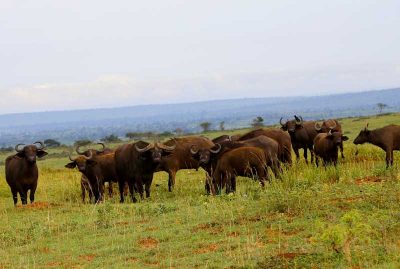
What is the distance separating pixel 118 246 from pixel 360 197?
4.63 m

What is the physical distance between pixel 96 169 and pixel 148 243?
25.4ft

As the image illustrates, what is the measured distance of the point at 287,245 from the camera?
9297 mm

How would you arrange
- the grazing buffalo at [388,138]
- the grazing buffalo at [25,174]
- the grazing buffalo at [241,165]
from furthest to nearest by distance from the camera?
the grazing buffalo at [388,138] < the grazing buffalo at [25,174] < the grazing buffalo at [241,165]

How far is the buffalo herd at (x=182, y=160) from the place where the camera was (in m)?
15.4

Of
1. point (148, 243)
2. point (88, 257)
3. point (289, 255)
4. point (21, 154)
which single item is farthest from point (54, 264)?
point (21, 154)

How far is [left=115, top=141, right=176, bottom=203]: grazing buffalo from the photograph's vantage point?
56.4 feet

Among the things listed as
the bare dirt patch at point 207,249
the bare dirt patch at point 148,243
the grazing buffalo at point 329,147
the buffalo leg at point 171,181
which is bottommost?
the buffalo leg at point 171,181

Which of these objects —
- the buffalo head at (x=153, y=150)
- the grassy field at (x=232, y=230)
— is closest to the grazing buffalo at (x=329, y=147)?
the grassy field at (x=232, y=230)

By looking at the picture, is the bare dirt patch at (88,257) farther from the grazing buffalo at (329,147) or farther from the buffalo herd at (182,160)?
the grazing buffalo at (329,147)

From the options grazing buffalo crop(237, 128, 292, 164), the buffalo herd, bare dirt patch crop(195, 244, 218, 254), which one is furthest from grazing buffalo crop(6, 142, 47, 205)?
bare dirt patch crop(195, 244, 218, 254)

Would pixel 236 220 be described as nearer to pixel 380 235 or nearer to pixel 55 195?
pixel 380 235

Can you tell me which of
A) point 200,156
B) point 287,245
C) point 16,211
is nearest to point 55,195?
point 16,211

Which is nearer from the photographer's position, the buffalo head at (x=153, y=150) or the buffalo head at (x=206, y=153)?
the buffalo head at (x=206, y=153)

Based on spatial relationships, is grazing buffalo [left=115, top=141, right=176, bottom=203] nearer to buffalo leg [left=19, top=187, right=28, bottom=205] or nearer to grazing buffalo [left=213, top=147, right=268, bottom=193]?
grazing buffalo [left=213, top=147, right=268, bottom=193]
